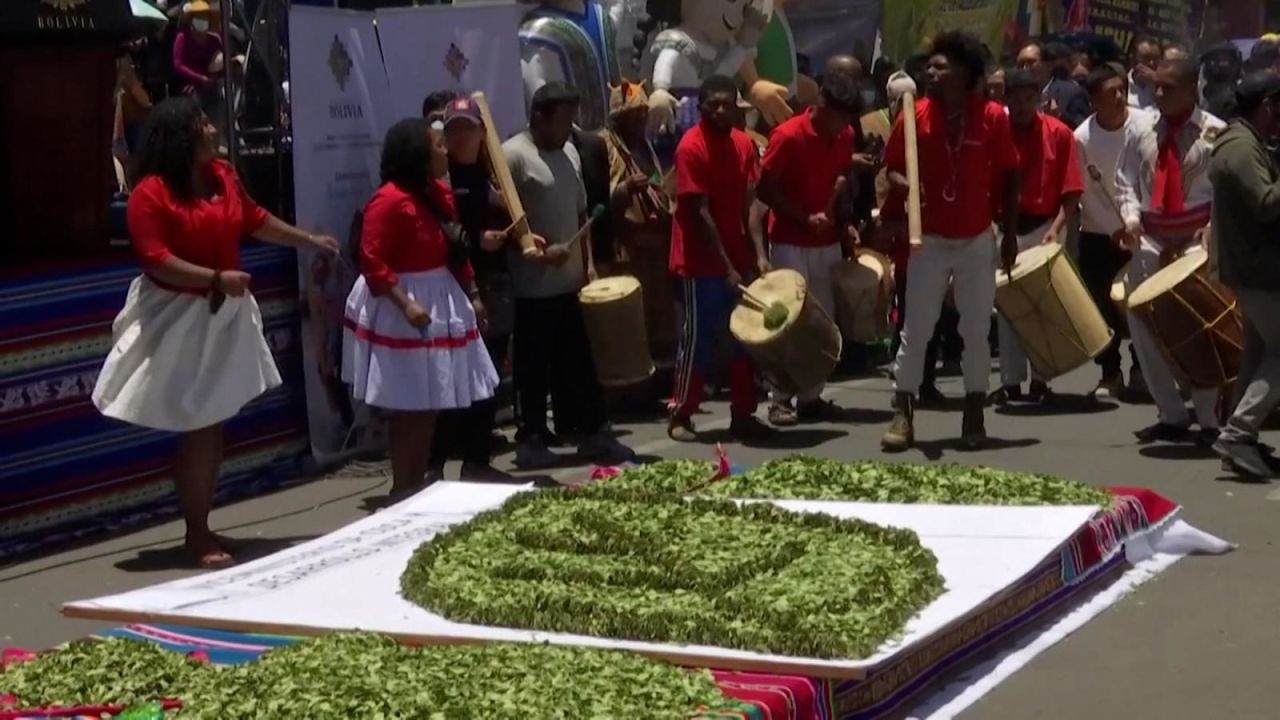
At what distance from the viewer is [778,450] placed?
11.1 metres

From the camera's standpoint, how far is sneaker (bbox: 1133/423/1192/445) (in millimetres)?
10977

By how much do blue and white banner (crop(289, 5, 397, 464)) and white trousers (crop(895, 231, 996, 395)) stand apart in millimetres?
2870

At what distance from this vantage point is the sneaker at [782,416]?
12.0 m

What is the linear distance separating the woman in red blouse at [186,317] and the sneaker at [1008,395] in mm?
5546

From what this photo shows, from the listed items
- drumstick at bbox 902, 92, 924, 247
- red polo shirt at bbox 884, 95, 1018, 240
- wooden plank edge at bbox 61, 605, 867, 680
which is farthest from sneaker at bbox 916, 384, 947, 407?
wooden plank edge at bbox 61, 605, 867, 680

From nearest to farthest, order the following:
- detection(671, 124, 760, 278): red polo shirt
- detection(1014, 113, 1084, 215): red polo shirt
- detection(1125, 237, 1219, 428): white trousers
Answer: detection(1125, 237, 1219, 428): white trousers < detection(671, 124, 760, 278): red polo shirt < detection(1014, 113, 1084, 215): red polo shirt

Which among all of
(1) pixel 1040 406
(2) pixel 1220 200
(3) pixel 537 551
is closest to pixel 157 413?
(3) pixel 537 551

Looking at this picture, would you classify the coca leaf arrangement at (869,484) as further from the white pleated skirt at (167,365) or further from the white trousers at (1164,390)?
the white trousers at (1164,390)

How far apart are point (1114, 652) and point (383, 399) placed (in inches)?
145

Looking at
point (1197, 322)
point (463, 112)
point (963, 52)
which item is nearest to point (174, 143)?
point (463, 112)

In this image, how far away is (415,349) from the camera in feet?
30.3

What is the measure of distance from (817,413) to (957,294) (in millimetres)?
1630

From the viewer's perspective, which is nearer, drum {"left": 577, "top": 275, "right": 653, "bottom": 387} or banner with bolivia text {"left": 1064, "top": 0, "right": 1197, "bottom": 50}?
drum {"left": 577, "top": 275, "right": 653, "bottom": 387}

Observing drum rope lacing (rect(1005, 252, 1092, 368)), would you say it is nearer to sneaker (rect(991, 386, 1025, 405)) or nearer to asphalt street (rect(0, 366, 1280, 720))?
asphalt street (rect(0, 366, 1280, 720))
